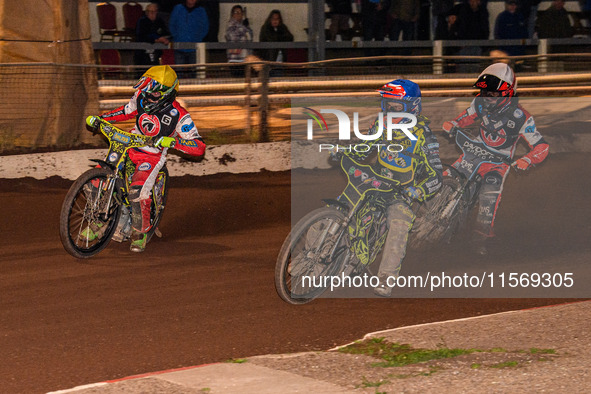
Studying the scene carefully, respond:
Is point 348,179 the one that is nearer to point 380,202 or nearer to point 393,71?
point 380,202

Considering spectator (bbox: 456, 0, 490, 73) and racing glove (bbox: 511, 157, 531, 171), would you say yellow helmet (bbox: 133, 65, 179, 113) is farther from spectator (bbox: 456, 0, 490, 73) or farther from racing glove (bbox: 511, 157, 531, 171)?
spectator (bbox: 456, 0, 490, 73)

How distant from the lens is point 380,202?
7.60 m

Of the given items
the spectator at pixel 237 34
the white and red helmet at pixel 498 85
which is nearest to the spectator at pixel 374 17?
the spectator at pixel 237 34

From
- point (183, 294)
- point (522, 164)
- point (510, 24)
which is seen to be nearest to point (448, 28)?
point (510, 24)

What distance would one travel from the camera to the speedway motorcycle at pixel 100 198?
855cm

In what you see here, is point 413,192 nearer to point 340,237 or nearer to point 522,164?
point 340,237

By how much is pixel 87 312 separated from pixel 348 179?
230 cm

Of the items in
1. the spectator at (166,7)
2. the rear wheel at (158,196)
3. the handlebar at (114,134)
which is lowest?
the rear wheel at (158,196)

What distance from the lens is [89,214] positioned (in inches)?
342

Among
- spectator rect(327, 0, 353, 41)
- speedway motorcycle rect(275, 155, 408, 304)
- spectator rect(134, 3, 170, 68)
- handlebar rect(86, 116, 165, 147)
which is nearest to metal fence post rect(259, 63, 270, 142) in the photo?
spectator rect(134, 3, 170, 68)

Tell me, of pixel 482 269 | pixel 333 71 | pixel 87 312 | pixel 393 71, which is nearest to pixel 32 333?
pixel 87 312

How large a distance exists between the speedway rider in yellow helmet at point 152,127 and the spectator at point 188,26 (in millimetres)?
7514

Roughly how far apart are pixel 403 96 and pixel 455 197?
5.77 feet

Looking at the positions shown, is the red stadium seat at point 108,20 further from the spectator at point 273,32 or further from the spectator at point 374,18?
the spectator at point 374,18
